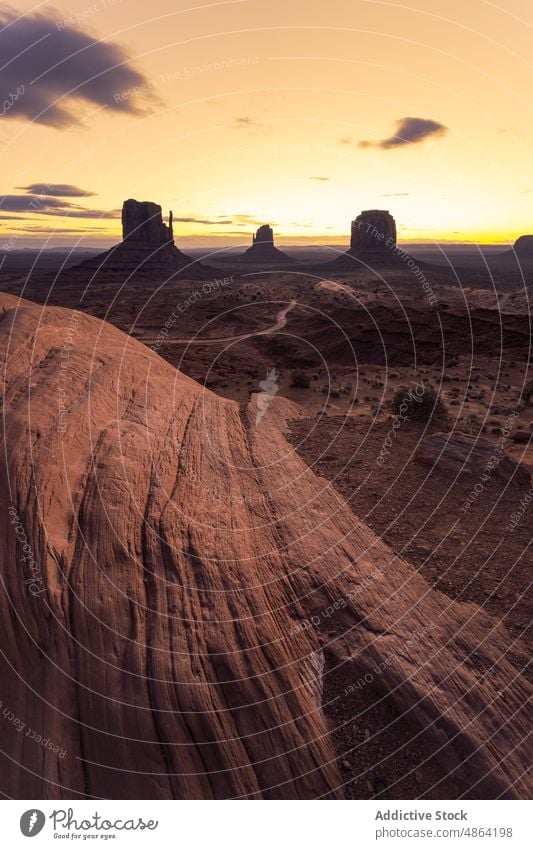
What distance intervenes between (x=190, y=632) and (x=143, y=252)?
161 m

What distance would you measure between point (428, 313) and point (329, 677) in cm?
4649

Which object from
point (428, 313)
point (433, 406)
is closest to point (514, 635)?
point (433, 406)

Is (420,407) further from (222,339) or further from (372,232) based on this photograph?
(372,232)

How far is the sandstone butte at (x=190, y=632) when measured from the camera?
6.61 m

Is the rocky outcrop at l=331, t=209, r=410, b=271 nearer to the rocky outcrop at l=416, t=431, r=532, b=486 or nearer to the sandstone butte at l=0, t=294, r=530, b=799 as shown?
the rocky outcrop at l=416, t=431, r=532, b=486

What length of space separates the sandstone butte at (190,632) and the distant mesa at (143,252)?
125163 millimetres

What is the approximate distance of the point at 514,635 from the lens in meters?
8.94

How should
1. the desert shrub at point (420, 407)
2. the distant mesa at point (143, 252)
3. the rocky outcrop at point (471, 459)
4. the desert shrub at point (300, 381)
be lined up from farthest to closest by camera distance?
the distant mesa at point (143, 252) < the desert shrub at point (300, 381) < the desert shrub at point (420, 407) < the rocky outcrop at point (471, 459)

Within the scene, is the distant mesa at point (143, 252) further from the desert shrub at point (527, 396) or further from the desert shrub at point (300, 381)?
the desert shrub at point (527, 396)

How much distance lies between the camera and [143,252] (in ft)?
495

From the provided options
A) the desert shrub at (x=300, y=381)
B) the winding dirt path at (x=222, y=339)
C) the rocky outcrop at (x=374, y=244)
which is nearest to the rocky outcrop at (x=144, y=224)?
the rocky outcrop at (x=374, y=244)

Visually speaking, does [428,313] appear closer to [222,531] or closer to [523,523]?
[523,523]

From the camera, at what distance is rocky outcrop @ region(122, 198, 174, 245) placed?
160 meters

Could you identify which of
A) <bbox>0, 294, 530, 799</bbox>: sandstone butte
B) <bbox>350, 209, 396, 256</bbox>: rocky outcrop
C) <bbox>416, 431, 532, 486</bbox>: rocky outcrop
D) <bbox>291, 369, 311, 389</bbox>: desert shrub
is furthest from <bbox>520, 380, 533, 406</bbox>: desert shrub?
<bbox>350, 209, 396, 256</bbox>: rocky outcrop
